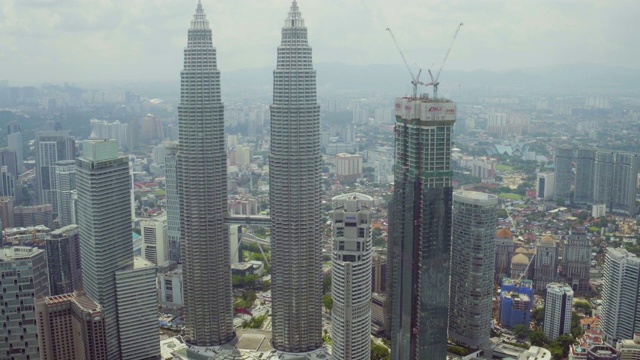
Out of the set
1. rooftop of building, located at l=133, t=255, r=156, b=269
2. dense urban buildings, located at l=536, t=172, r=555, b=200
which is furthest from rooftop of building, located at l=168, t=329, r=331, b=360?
dense urban buildings, located at l=536, t=172, r=555, b=200

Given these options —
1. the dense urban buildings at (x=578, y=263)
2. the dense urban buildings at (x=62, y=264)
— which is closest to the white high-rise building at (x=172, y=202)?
the dense urban buildings at (x=62, y=264)

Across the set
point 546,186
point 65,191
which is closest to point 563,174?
point 546,186

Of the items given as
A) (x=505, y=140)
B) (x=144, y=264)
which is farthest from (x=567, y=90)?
(x=144, y=264)

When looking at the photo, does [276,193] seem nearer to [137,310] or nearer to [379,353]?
[137,310]

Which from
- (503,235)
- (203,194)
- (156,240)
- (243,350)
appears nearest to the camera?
(243,350)

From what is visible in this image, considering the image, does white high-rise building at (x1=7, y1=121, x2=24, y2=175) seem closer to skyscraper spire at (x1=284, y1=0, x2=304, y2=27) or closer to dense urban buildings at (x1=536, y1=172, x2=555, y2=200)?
skyscraper spire at (x1=284, y1=0, x2=304, y2=27)

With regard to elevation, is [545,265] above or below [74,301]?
below
